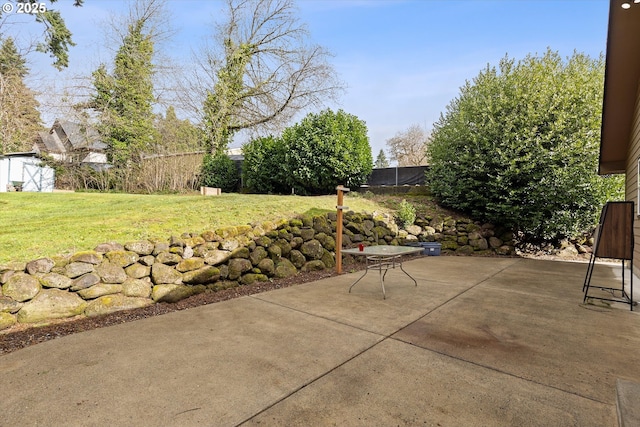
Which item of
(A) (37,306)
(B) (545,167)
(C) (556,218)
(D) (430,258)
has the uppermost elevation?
(B) (545,167)

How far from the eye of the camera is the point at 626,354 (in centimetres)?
255

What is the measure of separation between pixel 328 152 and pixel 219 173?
5.90 metres

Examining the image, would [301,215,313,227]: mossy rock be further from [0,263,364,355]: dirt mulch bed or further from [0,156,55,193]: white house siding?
[0,156,55,193]: white house siding

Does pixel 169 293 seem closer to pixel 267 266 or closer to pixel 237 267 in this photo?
pixel 237 267

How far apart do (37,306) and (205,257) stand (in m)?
1.85

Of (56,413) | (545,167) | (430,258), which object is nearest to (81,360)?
(56,413)

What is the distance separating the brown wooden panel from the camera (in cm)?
383

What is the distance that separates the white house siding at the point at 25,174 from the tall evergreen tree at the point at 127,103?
3.76 meters

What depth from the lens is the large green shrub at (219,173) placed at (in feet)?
43.1

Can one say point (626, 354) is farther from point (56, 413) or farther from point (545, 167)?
point (545, 167)

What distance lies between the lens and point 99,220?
486cm

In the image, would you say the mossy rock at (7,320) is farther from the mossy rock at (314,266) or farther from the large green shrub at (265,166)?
the large green shrub at (265,166)

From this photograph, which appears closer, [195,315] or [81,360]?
[81,360]

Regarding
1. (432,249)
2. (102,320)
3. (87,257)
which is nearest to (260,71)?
(432,249)
